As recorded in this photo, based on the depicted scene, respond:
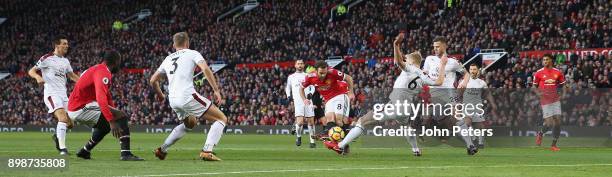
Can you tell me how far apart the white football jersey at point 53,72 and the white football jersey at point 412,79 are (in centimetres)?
593

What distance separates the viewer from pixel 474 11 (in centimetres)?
4288

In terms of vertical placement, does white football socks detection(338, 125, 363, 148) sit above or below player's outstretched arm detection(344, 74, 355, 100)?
below

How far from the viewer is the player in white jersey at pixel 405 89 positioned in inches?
670

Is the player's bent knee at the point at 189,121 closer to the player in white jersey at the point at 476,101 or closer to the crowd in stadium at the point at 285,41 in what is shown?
the crowd in stadium at the point at 285,41

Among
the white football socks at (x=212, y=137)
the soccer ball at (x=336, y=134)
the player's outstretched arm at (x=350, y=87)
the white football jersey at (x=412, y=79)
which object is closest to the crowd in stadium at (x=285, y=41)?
the player's outstretched arm at (x=350, y=87)

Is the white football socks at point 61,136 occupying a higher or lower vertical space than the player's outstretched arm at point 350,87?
lower

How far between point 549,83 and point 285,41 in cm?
2945

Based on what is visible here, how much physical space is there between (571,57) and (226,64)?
20.8 meters

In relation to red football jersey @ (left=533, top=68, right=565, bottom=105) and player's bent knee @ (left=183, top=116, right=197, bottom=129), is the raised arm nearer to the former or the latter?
player's bent knee @ (left=183, top=116, right=197, bottom=129)

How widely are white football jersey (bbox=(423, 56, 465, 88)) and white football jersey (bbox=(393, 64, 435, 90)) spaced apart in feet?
0.95

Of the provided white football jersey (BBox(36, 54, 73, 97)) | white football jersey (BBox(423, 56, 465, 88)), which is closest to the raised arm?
white football jersey (BBox(423, 56, 465, 88))

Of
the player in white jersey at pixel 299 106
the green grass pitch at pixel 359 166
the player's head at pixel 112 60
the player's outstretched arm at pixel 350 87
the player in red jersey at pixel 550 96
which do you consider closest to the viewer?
the green grass pitch at pixel 359 166

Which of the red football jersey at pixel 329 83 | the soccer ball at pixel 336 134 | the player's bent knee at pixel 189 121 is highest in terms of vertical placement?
the red football jersey at pixel 329 83

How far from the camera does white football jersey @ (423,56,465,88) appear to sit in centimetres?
1828
